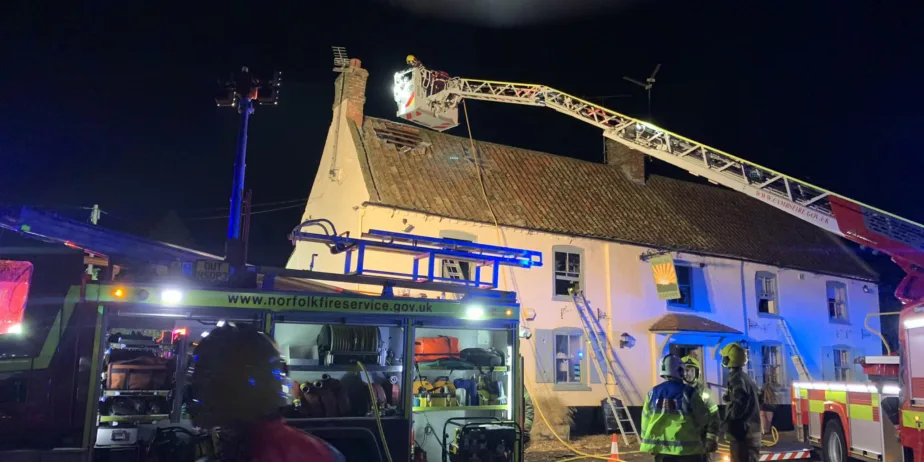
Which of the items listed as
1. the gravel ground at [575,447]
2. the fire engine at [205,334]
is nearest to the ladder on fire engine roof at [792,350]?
the gravel ground at [575,447]

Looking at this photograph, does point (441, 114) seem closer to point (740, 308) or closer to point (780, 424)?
point (740, 308)

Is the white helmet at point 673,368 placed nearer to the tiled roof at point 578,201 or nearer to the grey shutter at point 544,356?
the tiled roof at point 578,201

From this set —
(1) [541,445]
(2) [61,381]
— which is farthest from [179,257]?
(1) [541,445]

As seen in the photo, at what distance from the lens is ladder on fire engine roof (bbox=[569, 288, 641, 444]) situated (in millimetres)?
16688

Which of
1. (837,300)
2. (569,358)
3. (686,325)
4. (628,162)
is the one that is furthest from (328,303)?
(837,300)

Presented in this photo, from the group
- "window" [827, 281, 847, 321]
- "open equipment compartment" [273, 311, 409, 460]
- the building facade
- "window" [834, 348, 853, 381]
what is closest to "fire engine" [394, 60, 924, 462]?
the building facade

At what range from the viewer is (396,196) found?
50.4 feet

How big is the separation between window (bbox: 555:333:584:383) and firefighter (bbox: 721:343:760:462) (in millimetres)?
9087

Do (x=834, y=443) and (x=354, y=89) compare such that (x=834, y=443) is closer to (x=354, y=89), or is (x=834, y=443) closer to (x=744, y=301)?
(x=744, y=301)

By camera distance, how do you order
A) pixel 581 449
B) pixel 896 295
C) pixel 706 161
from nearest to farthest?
pixel 896 295
pixel 706 161
pixel 581 449

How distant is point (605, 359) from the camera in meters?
16.8

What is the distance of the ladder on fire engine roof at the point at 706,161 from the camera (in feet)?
33.4

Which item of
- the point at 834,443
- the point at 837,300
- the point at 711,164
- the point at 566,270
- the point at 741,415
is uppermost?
the point at 711,164

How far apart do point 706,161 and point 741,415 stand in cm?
677
